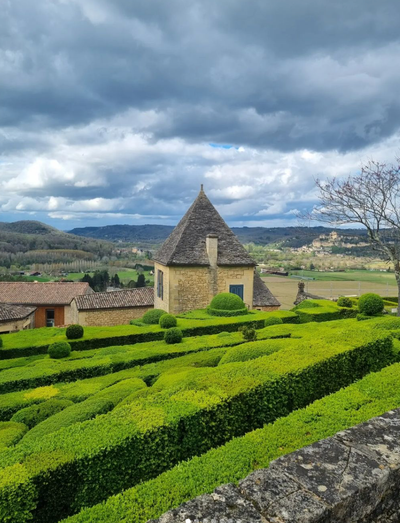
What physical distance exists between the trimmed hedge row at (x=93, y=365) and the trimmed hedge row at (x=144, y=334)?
7.62 feet

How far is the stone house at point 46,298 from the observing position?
4269 cm

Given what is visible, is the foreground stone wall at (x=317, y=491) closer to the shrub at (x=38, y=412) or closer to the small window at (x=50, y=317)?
the shrub at (x=38, y=412)

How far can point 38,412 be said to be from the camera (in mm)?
8844

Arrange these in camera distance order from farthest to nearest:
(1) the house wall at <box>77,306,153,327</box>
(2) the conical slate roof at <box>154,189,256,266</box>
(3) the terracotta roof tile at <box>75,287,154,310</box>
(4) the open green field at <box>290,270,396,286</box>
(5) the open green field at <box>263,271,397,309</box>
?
(4) the open green field at <box>290,270,396,286</box> → (5) the open green field at <box>263,271,397,309</box> → (3) the terracotta roof tile at <box>75,287,154,310</box> → (1) the house wall at <box>77,306,153,327</box> → (2) the conical slate roof at <box>154,189,256,266</box>

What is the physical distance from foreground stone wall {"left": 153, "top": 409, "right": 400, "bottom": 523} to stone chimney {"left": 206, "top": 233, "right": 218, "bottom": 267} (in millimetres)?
22815

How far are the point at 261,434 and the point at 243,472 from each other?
92 centimetres

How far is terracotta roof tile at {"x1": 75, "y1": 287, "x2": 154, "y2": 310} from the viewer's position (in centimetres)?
3028

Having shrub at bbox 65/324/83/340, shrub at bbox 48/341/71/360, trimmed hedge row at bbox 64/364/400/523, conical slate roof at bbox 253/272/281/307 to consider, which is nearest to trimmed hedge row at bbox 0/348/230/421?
shrub at bbox 48/341/71/360

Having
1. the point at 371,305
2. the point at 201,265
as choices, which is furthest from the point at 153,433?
the point at 201,265

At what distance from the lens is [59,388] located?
430 inches

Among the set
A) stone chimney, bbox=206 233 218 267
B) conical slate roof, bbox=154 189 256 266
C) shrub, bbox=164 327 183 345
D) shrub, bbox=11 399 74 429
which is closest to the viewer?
shrub, bbox=11 399 74 429

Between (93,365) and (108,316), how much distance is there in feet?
57.9

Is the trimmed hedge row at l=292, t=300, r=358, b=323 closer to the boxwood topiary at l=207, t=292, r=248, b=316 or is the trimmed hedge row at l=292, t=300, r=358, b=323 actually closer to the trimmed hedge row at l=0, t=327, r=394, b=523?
the boxwood topiary at l=207, t=292, r=248, b=316

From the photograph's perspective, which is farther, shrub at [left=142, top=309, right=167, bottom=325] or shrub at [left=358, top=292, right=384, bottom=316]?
shrub at [left=142, top=309, right=167, bottom=325]
